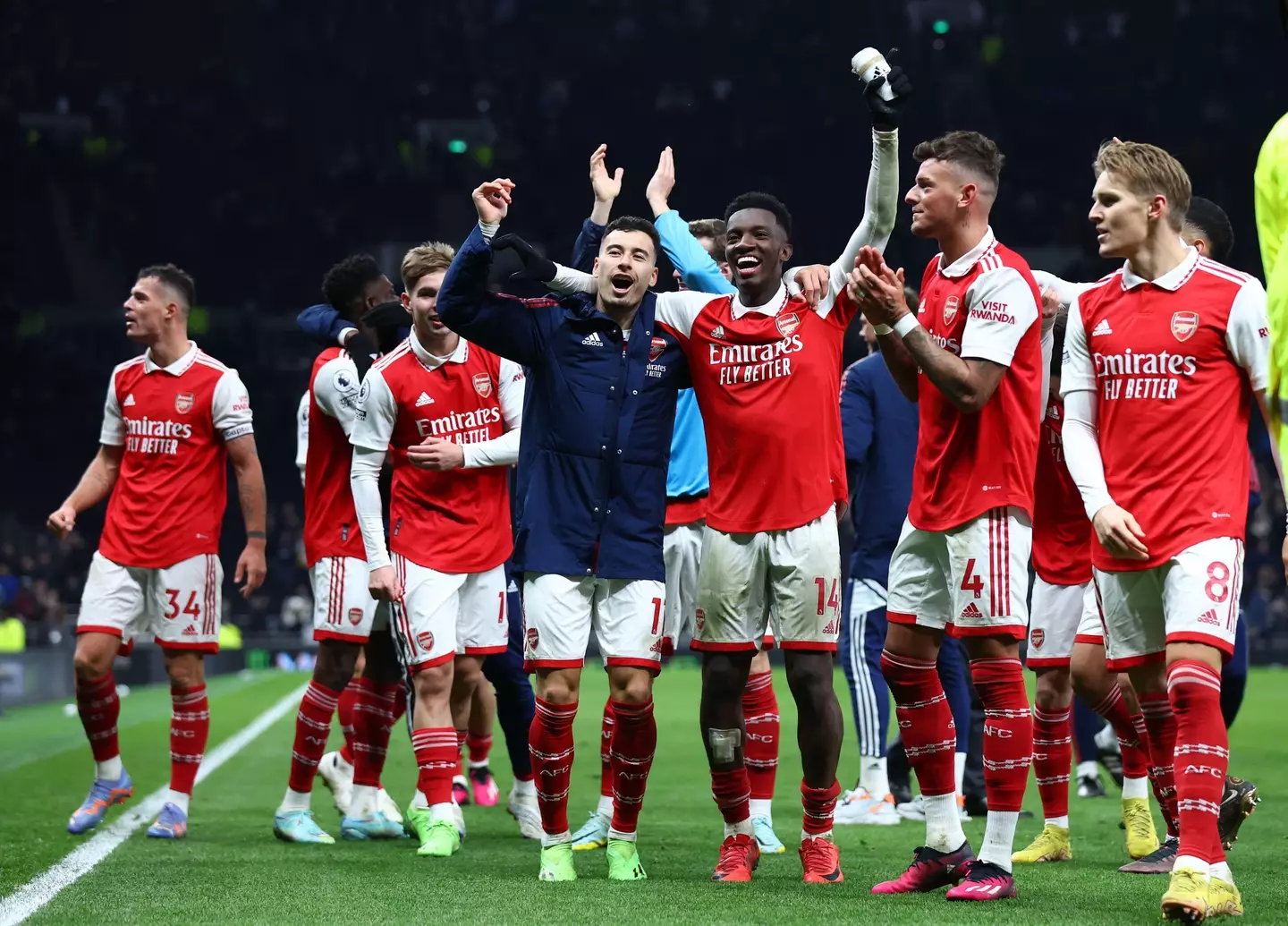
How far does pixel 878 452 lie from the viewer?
307 inches

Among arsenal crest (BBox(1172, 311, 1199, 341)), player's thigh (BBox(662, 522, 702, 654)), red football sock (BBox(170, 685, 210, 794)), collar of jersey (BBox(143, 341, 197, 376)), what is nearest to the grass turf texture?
red football sock (BBox(170, 685, 210, 794))

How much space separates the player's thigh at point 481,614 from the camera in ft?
21.3

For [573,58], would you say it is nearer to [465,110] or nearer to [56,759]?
[465,110]

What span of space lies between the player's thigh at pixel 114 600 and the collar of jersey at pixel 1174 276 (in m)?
4.49

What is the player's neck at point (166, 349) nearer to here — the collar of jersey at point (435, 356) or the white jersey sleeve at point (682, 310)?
the collar of jersey at point (435, 356)

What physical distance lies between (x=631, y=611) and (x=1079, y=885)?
166cm

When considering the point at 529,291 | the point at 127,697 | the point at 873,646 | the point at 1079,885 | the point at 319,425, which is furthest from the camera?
the point at 529,291

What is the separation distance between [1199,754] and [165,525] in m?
4.64

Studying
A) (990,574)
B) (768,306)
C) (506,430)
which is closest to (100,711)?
(506,430)

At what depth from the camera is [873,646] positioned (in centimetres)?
771

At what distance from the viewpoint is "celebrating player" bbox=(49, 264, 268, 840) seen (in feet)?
23.1

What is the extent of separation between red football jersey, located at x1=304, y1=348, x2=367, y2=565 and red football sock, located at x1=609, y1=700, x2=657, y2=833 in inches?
79.9

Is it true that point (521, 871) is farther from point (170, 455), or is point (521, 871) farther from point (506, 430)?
point (170, 455)

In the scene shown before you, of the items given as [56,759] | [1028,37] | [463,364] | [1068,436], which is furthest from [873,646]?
[1028,37]
